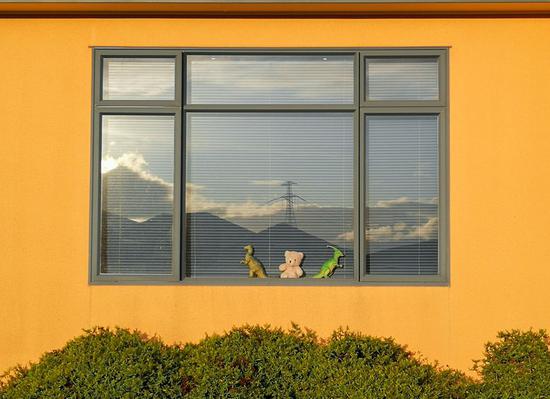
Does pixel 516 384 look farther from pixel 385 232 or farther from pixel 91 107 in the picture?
pixel 91 107

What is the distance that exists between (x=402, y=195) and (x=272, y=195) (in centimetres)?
124

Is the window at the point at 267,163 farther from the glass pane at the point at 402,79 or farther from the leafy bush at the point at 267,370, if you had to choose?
the leafy bush at the point at 267,370

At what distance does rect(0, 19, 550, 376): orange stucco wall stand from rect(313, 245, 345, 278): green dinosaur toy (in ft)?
0.56

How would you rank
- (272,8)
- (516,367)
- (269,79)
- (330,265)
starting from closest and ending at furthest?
1. (516,367)
2. (272,8)
3. (330,265)
4. (269,79)

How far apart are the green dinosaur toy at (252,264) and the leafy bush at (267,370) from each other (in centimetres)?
53

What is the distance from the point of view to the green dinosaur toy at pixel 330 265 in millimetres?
6977

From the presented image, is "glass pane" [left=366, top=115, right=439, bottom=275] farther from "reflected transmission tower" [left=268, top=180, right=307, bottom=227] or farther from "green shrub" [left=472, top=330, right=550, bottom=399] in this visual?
"green shrub" [left=472, top=330, right=550, bottom=399]

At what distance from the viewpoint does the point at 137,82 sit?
23.2 feet

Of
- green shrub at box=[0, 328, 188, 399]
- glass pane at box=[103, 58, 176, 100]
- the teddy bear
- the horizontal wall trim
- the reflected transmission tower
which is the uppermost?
the horizontal wall trim

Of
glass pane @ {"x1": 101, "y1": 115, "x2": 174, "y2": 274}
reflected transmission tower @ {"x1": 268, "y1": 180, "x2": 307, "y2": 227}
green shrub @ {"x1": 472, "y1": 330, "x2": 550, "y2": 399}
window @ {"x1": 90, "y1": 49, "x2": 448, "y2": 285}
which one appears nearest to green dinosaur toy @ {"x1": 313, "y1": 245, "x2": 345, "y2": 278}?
window @ {"x1": 90, "y1": 49, "x2": 448, "y2": 285}

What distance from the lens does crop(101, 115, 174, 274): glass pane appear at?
7.00 metres

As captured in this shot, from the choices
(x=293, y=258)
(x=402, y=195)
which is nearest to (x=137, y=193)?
(x=293, y=258)

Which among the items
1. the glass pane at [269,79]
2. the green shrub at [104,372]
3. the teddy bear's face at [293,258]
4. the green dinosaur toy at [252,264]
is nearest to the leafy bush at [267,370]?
the green shrub at [104,372]

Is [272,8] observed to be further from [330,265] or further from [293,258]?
[330,265]
